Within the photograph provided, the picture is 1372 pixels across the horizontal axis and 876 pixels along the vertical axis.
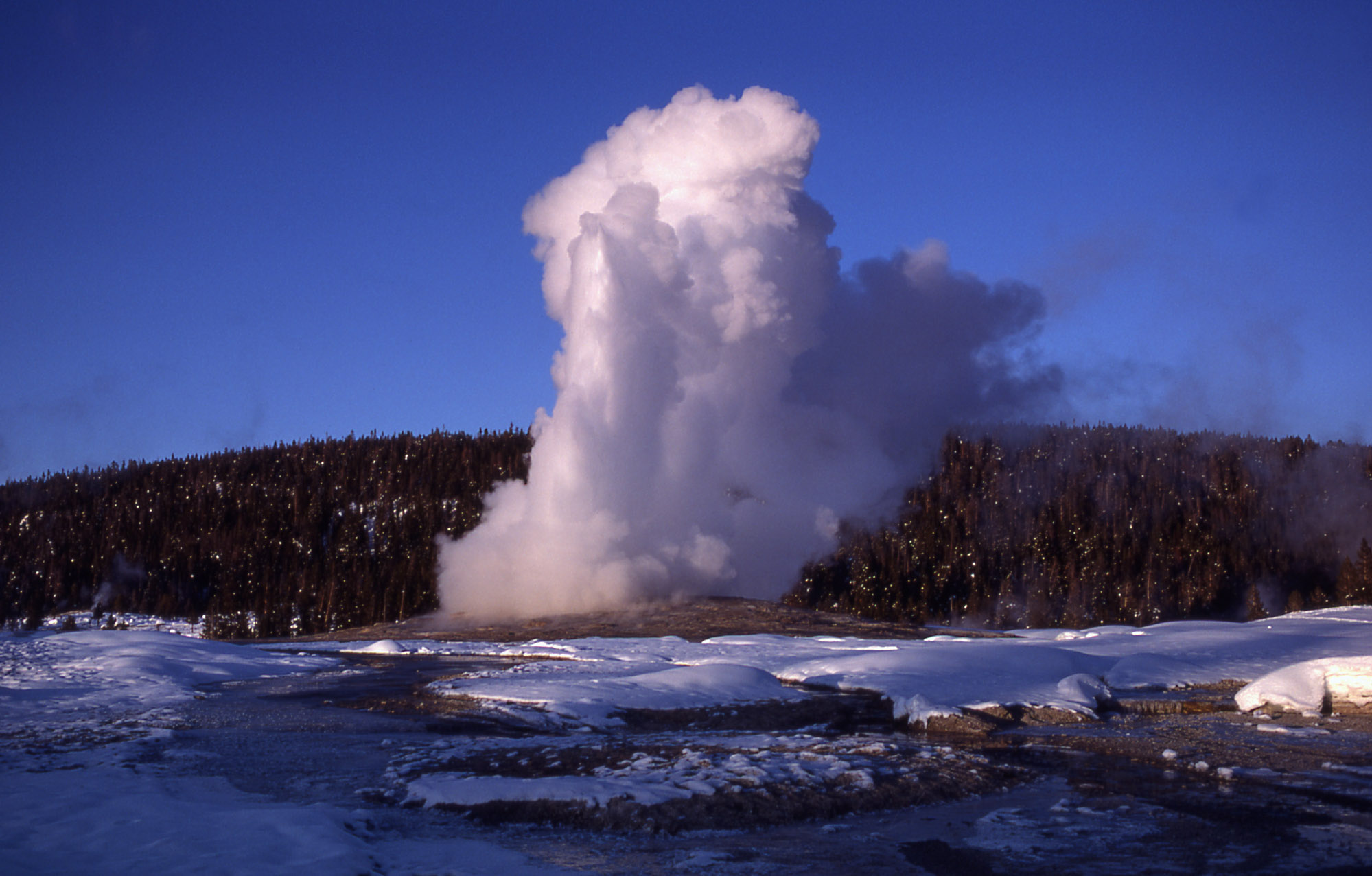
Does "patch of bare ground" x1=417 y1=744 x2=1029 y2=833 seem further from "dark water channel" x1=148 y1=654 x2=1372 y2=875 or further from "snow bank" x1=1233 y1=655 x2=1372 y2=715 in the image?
"snow bank" x1=1233 y1=655 x2=1372 y2=715

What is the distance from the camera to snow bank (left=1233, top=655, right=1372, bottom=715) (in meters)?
17.3

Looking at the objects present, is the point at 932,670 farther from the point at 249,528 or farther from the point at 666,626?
the point at 249,528

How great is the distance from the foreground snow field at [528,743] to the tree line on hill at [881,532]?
56870 mm

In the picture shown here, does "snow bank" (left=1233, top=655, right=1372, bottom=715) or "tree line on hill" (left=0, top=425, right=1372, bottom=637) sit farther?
"tree line on hill" (left=0, top=425, right=1372, bottom=637)

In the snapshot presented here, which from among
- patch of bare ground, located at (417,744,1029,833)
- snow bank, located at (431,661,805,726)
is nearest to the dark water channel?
patch of bare ground, located at (417,744,1029,833)

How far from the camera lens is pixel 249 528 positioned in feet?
380

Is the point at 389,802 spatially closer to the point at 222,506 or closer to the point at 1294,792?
the point at 1294,792

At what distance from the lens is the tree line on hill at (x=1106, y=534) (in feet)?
309

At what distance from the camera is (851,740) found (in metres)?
14.8

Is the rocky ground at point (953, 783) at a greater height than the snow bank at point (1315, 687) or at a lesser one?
lesser

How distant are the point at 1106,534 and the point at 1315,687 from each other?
312 ft

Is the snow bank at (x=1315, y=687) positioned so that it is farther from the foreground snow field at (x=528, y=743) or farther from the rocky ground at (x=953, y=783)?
the rocky ground at (x=953, y=783)

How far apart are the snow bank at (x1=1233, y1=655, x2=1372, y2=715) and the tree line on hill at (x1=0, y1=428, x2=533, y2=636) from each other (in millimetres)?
82642

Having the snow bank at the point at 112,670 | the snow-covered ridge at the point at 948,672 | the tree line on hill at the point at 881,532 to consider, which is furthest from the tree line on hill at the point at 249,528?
the snow-covered ridge at the point at 948,672
